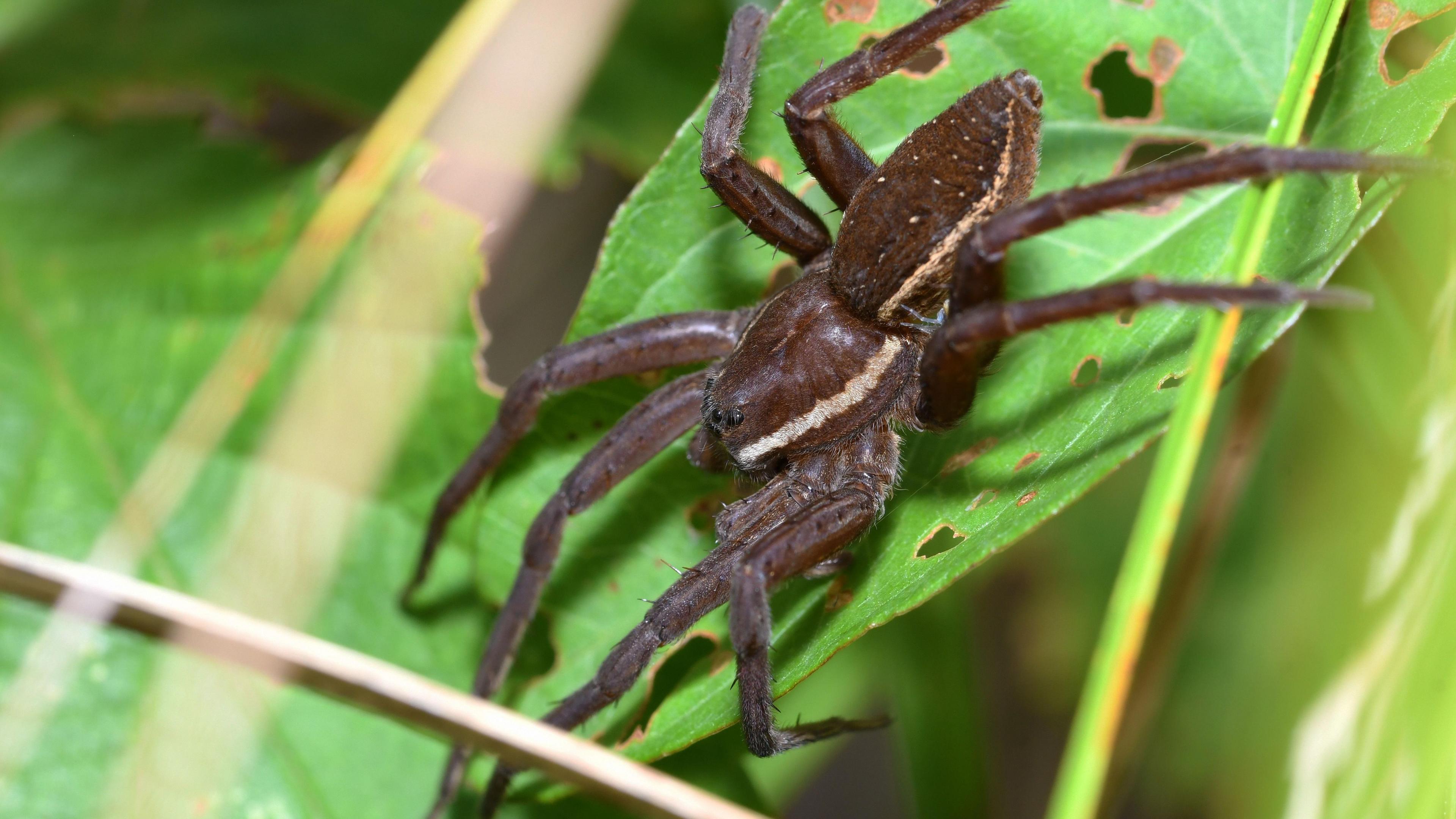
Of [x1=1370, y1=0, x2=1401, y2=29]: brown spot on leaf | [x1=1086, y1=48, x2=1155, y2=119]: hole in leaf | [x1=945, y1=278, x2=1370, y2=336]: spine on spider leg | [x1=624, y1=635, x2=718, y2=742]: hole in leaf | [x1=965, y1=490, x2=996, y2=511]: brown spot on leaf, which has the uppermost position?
[x1=1370, y1=0, x2=1401, y2=29]: brown spot on leaf

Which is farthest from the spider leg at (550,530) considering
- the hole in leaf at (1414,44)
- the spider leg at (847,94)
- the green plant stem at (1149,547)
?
the hole in leaf at (1414,44)

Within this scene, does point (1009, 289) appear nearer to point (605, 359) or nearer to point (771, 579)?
point (771, 579)

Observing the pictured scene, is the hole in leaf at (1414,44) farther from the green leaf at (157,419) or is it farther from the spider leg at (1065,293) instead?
the green leaf at (157,419)

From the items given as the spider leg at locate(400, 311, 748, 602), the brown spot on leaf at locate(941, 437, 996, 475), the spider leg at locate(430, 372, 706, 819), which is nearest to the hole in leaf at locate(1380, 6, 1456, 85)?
the brown spot on leaf at locate(941, 437, 996, 475)

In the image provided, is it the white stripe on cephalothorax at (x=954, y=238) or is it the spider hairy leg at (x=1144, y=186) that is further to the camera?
the white stripe on cephalothorax at (x=954, y=238)

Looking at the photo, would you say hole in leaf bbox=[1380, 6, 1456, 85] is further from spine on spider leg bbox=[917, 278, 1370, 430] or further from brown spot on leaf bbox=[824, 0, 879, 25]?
brown spot on leaf bbox=[824, 0, 879, 25]

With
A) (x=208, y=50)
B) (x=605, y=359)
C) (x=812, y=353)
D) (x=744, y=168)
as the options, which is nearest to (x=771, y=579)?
(x=812, y=353)
